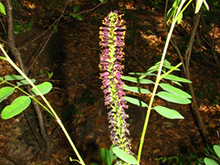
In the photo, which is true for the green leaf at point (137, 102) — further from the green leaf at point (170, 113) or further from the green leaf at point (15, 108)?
the green leaf at point (15, 108)

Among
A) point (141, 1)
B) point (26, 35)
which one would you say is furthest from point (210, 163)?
point (141, 1)

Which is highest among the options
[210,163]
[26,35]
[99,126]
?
[210,163]

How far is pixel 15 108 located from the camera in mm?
543

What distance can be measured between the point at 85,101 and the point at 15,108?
2.91 meters

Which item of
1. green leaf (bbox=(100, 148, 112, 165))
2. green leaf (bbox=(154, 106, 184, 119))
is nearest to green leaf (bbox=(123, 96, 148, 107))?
green leaf (bbox=(154, 106, 184, 119))

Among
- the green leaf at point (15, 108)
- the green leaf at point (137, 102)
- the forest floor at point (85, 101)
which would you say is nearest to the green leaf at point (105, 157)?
the green leaf at point (137, 102)

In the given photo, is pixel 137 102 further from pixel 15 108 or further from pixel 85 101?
pixel 85 101

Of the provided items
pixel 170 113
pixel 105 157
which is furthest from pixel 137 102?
pixel 105 157

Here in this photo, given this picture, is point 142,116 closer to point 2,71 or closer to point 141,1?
point 2,71

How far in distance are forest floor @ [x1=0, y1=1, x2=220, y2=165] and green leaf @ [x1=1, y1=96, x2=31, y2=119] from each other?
1490 millimetres

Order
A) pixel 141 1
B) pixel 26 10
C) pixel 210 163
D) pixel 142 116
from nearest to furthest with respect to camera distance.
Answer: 1. pixel 210 163
2. pixel 142 116
3. pixel 26 10
4. pixel 141 1

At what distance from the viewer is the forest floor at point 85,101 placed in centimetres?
279

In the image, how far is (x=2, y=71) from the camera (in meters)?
3.19

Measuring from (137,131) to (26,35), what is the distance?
2915 millimetres
